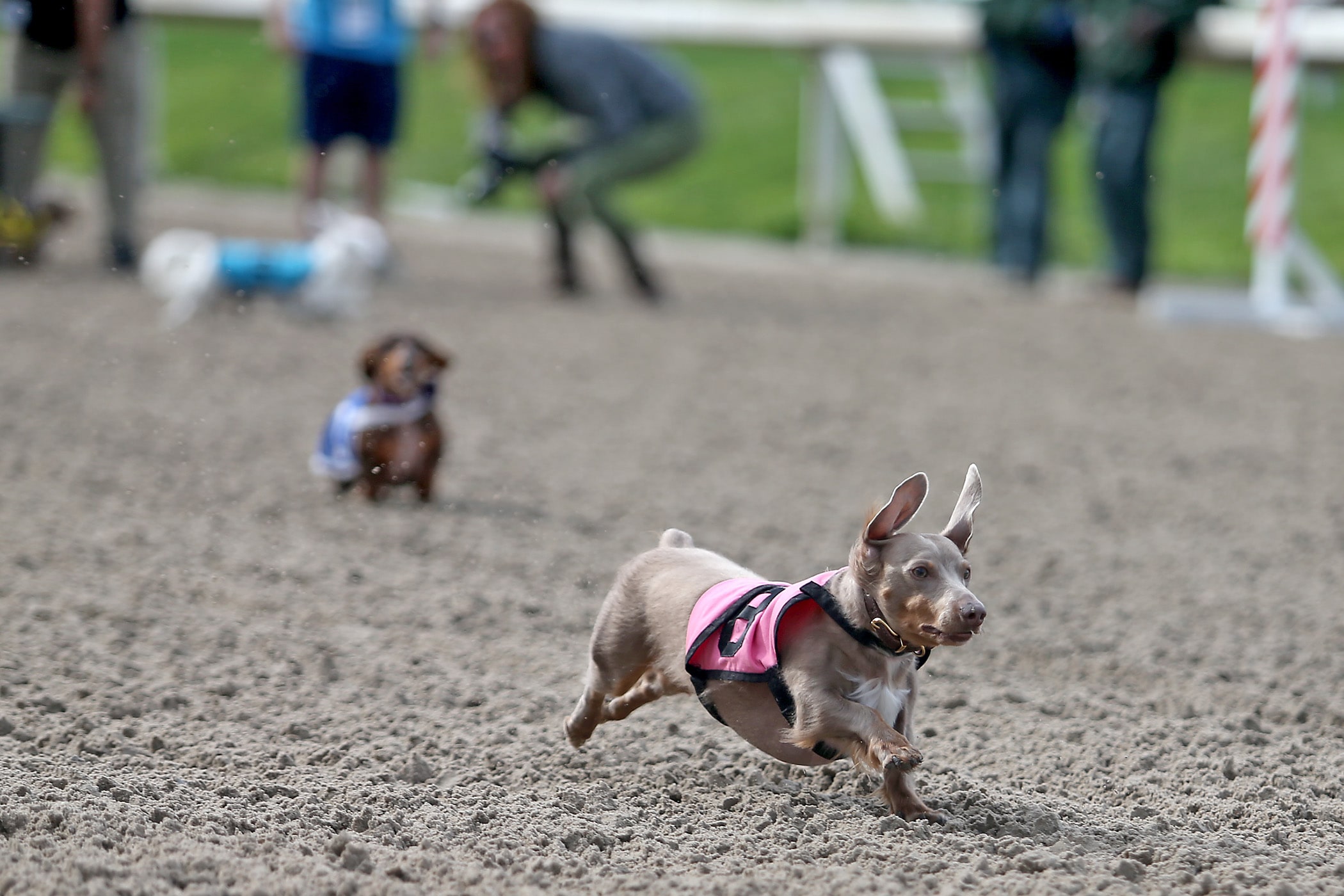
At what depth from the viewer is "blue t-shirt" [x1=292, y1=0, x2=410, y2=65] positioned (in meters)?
9.63

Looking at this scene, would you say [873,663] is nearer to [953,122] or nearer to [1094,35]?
[1094,35]

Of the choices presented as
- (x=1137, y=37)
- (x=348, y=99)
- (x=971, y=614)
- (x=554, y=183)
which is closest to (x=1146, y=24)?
(x=1137, y=37)

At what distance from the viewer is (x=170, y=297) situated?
30.9 ft

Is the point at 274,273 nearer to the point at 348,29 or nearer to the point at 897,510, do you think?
the point at 348,29

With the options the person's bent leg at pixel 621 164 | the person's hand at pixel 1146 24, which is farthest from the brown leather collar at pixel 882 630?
the person's hand at pixel 1146 24

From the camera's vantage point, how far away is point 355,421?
5340 mm

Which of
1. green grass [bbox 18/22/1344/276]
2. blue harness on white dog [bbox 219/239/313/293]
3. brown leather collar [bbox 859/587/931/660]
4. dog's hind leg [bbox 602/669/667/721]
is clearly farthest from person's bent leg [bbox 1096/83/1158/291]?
brown leather collar [bbox 859/587/931/660]

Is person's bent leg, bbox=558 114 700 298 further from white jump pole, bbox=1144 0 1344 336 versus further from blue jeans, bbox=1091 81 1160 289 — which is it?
white jump pole, bbox=1144 0 1344 336

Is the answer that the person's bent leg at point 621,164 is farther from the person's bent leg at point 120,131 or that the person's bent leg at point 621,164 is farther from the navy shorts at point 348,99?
the person's bent leg at point 120,131

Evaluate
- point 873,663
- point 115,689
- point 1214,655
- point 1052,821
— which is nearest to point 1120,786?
point 1052,821

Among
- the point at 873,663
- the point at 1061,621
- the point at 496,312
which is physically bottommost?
the point at 496,312

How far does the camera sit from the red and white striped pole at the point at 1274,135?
9664mm

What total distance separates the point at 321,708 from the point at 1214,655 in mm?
2218

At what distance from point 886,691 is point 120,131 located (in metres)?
7.83
